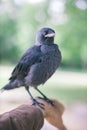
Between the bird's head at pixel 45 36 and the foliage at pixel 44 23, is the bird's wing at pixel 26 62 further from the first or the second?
the foliage at pixel 44 23

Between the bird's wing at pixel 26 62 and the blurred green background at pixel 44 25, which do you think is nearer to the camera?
the bird's wing at pixel 26 62

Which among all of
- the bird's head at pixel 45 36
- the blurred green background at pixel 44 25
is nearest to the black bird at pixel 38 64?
the bird's head at pixel 45 36

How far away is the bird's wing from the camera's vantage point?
1085mm

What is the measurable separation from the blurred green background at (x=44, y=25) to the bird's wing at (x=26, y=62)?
232 cm

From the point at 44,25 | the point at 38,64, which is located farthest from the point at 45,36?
the point at 44,25

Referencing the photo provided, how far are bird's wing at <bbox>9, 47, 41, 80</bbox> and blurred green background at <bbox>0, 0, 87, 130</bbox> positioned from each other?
→ 2.32 meters

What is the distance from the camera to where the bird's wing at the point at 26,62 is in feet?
3.56

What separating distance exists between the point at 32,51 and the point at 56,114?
175 mm

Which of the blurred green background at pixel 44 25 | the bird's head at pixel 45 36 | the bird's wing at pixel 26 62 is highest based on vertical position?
the bird's head at pixel 45 36

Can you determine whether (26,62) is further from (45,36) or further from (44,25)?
(44,25)

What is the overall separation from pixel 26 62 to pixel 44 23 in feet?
7.84

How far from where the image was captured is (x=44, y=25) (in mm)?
3436

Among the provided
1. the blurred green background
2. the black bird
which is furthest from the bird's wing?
the blurred green background

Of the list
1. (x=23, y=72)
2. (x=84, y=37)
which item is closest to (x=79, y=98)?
(x=84, y=37)
